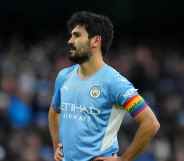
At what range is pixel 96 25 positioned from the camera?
7.57 metres

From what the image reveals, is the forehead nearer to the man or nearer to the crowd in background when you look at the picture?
the man

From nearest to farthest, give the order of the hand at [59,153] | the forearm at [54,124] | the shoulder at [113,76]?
1. the shoulder at [113,76]
2. the hand at [59,153]
3. the forearm at [54,124]

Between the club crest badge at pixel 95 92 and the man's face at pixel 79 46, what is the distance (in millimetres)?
244

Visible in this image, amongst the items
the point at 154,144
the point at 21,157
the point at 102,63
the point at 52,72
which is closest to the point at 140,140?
the point at 102,63

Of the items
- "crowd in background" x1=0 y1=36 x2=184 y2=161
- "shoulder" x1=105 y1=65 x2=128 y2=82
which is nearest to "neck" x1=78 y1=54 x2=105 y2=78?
"shoulder" x1=105 y1=65 x2=128 y2=82

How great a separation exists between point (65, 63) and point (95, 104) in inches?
306

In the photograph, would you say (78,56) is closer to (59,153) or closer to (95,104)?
(95,104)

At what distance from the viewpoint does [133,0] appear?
17.3m

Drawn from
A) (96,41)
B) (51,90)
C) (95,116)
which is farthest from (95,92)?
(51,90)

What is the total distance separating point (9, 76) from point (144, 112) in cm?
695

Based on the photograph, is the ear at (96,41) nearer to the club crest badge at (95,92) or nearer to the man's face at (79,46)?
the man's face at (79,46)

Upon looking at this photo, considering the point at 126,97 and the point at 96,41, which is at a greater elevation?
the point at 96,41

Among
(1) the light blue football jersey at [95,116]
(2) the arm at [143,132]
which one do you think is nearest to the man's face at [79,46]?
(1) the light blue football jersey at [95,116]

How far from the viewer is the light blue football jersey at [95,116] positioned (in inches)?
292
